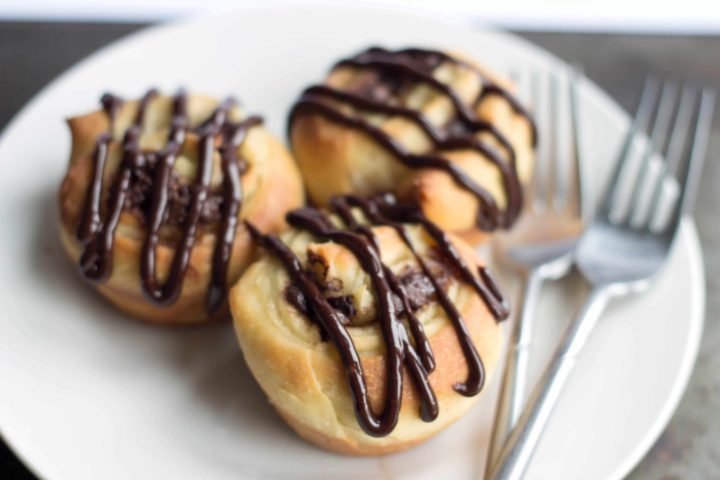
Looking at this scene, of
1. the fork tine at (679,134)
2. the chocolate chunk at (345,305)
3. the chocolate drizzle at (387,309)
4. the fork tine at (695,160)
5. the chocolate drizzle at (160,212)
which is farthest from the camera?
the fork tine at (679,134)

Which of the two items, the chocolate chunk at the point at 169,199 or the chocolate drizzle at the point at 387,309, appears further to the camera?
the chocolate chunk at the point at 169,199

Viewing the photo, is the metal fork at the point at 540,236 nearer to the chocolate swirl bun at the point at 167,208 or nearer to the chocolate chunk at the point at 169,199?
the chocolate swirl bun at the point at 167,208

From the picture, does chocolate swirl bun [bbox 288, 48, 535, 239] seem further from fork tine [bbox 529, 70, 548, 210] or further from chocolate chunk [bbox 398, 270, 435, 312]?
chocolate chunk [bbox 398, 270, 435, 312]

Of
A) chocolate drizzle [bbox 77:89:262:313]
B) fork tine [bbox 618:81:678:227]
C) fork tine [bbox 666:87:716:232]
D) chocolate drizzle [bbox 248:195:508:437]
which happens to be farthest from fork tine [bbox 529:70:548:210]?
chocolate drizzle [bbox 77:89:262:313]

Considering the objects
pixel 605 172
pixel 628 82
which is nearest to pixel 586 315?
pixel 605 172

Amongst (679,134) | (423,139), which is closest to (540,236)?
(423,139)

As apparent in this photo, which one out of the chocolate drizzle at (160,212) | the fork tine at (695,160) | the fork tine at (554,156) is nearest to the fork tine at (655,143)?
the fork tine at (695,160)
